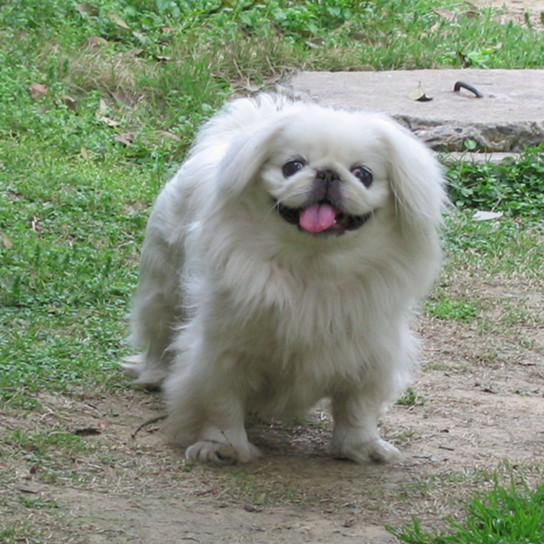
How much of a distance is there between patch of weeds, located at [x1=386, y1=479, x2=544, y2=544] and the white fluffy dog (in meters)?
0.72

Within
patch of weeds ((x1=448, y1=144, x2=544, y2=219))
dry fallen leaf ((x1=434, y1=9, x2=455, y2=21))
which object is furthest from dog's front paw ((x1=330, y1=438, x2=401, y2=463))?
dry fallen leaf ((x1=434, y1=9, x2=455, y2=21))

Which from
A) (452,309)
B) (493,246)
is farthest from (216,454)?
(493,246)

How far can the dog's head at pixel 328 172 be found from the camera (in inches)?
142

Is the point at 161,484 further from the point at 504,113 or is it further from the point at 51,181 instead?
the point at 504,113

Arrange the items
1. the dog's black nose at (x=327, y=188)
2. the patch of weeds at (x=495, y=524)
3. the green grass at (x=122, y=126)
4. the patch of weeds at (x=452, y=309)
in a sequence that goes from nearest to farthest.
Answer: the patch of weeds at (x=495, y=524)
the dog's black nose at (x=327, y=188)
the green grass at (x=122, y=126)
the patch of weeds at (x=452, y=309)

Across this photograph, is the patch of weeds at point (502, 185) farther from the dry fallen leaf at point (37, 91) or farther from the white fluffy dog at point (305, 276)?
the white fluffy dog at point (305, 276)

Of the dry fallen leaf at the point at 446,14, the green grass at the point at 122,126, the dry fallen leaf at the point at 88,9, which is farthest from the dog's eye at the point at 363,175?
the dry fallen leaf at the point at 446,14

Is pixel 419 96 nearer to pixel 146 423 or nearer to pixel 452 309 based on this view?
pixel 452 309

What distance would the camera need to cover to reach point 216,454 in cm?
399

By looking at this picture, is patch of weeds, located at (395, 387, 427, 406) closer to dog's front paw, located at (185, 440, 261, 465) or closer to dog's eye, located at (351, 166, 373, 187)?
dog's front paw, located at (185, 440, 261, 465)

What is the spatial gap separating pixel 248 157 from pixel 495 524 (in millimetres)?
1347

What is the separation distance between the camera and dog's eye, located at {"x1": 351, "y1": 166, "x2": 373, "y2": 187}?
12.1 ft

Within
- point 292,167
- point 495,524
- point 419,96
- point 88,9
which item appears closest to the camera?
point 495,524

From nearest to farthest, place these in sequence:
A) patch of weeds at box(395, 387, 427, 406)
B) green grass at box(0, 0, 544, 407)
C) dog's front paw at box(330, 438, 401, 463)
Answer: dog's front paw at box(330, 438, 401, 463)
patch of weeds at box(395, 387, 427, 406)
green grass at box(0, 0, 544, 407)
